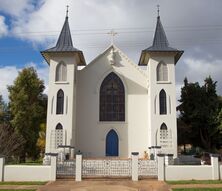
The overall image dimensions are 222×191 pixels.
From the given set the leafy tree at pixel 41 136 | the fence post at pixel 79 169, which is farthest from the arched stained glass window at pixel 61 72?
the fence post at pixel 79 169

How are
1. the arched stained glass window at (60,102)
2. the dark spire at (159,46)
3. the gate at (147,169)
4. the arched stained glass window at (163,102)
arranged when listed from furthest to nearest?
the dark spire at (159,46) < the arched stained glass window at (60,102) < the arched stained glass window at (163,102) < the gate at (147,169)

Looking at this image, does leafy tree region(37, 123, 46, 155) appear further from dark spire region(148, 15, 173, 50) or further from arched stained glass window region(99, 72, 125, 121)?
dark spire region(148, 15, 173, 50)

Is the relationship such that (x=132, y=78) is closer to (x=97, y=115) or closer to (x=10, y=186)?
(x=97, y=115)

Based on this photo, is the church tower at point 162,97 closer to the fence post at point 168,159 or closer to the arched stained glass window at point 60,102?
the fence post at point 168,159

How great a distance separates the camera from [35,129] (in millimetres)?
32781

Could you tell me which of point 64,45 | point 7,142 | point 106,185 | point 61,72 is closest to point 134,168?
point 106,185

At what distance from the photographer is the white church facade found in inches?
989

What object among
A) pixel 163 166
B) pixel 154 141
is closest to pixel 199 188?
pixel 163 166

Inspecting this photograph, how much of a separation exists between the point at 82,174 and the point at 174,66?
1307cm

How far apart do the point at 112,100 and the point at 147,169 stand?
1082cm

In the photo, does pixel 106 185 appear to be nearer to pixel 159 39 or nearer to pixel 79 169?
pixel 79 169

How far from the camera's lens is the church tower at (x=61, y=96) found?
2500 centimetres

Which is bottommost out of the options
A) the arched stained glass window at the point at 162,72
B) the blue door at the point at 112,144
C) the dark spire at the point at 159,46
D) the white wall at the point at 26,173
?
the white wall at the point at 26,173

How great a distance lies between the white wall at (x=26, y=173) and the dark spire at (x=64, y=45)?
11.9 metres
